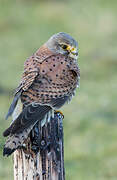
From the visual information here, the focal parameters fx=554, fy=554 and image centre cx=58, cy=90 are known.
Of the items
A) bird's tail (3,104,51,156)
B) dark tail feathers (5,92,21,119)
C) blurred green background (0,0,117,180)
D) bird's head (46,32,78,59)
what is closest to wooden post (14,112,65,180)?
bird's tail (3,104,51,156)

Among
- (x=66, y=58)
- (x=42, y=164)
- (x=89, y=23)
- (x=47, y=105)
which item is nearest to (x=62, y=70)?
(x=66, y=58)

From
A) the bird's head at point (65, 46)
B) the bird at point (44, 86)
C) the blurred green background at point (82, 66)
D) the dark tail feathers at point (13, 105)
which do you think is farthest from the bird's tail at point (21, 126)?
the bird's head at point (65, 46)

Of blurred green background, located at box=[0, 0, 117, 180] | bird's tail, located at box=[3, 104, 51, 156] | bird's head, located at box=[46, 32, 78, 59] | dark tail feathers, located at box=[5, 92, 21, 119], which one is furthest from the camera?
blurred green background, located at box=[0, 0, 117, 180]

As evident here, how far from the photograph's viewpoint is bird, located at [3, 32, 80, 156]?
4414 mm

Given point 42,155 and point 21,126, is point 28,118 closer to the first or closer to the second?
point 21,126

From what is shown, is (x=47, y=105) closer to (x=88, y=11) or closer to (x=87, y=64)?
(x=87, y=64)

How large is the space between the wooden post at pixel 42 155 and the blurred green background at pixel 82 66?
0.46 metres

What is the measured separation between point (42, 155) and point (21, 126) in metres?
0.29

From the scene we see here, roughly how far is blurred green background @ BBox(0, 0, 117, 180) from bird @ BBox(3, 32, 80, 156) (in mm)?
424

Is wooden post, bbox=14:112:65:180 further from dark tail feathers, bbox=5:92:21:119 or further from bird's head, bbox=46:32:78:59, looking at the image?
bird's head, bbox=46:32:78:59

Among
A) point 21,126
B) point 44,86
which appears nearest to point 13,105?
point 21,126

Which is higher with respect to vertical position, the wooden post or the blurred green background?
the blurred green background

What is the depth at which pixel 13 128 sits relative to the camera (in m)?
4.36

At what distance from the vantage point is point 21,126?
14.5 feet
